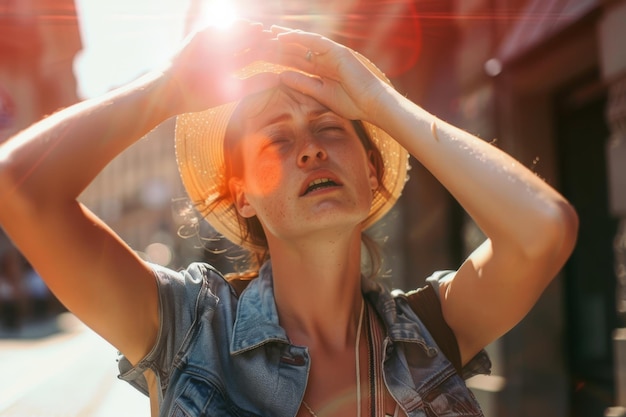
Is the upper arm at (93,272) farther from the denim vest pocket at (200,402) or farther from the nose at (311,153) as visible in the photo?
the nose at (311,153)

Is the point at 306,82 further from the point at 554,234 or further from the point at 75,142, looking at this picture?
the point at 554,234

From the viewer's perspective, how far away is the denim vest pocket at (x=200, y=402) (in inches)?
63.3

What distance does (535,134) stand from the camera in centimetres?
676

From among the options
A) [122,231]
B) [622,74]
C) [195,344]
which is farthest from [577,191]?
[122,231]

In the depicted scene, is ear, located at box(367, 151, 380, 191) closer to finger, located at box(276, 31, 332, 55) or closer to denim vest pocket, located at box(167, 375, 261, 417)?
finger, located at box(276, 31, 332, 55)

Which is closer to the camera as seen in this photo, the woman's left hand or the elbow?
the elbow

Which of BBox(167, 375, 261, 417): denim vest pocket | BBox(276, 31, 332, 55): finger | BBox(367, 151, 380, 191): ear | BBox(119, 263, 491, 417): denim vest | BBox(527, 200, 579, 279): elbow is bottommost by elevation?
BBox(167, 375, 261, 417): denim vest pocket

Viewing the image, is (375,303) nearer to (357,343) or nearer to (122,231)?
(357,343)

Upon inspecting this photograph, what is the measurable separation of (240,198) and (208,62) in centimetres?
62

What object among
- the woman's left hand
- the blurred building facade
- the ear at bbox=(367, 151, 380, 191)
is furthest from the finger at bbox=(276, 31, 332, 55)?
the blurred building facade

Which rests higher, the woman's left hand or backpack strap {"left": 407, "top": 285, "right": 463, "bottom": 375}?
the woman's left hand

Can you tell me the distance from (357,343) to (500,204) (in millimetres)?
635

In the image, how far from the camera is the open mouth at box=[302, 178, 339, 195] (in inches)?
78.1

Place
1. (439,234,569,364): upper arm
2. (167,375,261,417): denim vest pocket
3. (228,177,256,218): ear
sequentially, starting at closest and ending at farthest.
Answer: (167,375,261,417): denim vest pocket < (439,234,569,364): upper arm < (228,177,256,218): ear
